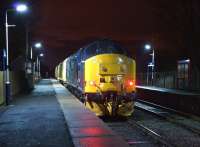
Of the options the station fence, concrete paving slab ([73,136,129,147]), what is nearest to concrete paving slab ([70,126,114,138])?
concrete paving slab ([73,136,129,147])

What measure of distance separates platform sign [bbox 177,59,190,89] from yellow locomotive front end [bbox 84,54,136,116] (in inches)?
704

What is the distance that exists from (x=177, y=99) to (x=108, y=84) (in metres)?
11.3

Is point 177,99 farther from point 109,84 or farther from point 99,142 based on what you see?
point 99,142

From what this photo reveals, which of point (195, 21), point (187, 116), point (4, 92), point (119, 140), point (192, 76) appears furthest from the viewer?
point (195, 21)

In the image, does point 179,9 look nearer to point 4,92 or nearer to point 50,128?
point 4,92

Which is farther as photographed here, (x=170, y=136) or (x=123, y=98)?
(x=123, y=98)

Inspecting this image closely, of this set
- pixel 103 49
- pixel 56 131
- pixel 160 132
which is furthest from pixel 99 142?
pixel 103 49

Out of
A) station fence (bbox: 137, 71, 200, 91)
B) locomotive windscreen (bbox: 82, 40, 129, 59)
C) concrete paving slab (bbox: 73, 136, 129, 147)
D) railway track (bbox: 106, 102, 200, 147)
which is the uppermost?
locomotive windscreen (bbox: 82, 40, 129, 59)

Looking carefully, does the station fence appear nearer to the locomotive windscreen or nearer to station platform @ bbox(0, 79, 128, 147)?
the locomotive windscreen

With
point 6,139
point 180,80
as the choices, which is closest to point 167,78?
point 180,80

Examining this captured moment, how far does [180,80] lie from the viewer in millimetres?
41156

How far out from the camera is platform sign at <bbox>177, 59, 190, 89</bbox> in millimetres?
39062

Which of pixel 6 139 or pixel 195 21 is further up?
pixel 195 21

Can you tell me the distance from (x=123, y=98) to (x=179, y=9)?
28.1m
